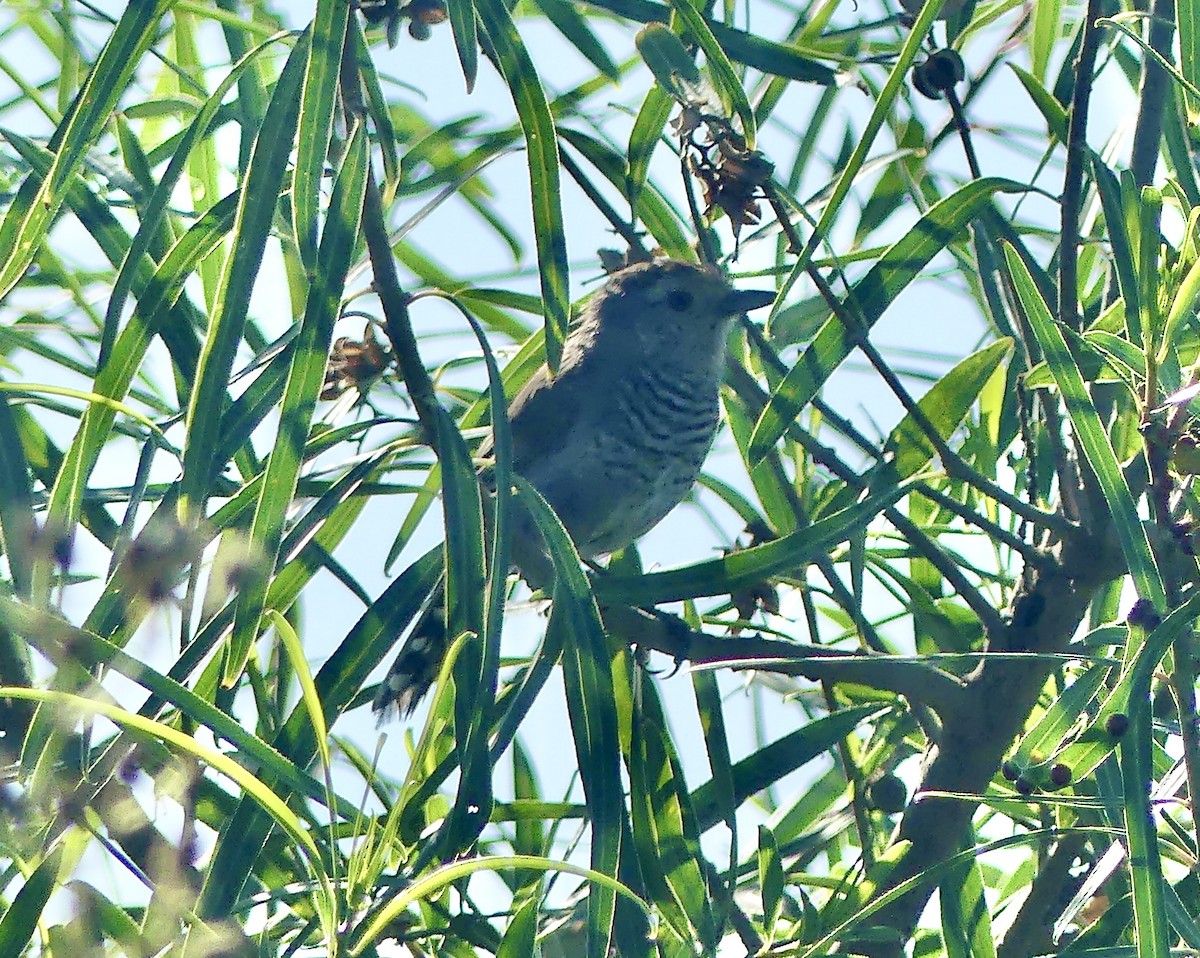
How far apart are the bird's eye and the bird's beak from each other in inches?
2.8

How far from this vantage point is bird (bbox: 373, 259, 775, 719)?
2.75m

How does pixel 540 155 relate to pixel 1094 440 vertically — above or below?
above

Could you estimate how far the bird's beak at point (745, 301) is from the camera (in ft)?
9.78

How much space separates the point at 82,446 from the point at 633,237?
24.6 inches

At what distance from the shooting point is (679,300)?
10.1 feet

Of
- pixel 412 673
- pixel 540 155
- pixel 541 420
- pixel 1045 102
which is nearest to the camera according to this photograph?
pixel 540 155

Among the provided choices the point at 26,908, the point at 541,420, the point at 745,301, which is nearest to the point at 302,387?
the point at 26,908

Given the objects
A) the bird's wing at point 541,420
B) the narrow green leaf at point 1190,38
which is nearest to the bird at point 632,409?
the bird's wing at point 541,420

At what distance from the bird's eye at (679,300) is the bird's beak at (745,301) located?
0.23 feet

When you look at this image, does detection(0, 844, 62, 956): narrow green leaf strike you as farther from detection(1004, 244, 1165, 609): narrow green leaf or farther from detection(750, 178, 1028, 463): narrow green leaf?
detection(1004, 244, 1165, 609): narrow green leaf

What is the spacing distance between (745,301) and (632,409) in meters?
0.31

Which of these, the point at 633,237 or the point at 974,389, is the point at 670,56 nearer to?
the point at 633,237

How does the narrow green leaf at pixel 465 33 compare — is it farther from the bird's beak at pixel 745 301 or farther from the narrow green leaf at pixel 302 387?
the bird's beak at pixel 745 301

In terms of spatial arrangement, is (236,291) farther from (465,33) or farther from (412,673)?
(412,673)
